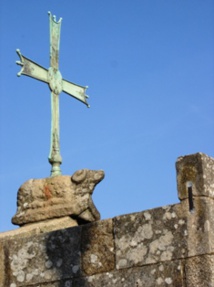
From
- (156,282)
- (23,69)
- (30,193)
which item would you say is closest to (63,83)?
(23,69)

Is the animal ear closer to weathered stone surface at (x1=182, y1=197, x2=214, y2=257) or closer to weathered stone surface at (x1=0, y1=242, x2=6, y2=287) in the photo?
weathered stone surface at (x1=0, y1=242, x2=6, y2=287)

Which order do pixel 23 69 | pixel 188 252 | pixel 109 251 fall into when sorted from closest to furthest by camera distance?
pixel 188 252 → pixel 109 251 → pixel 23 69

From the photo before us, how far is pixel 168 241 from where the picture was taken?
287 inches

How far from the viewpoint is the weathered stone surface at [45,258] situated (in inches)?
309

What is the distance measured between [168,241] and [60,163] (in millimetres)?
2089

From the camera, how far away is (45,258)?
26.4ft

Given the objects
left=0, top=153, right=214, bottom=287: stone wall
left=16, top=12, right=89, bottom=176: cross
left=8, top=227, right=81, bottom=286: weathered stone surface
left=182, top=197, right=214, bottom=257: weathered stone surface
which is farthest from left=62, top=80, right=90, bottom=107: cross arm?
left=182, top=197, right=214, bottom=257: weathered stone surface

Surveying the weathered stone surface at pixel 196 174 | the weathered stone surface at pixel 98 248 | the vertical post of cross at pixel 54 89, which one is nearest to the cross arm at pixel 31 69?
the vertical post of cross at pixel 54 89

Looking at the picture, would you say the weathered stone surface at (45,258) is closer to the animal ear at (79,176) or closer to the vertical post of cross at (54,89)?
the animal ear at (79,176)

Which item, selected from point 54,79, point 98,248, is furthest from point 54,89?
point 98,248

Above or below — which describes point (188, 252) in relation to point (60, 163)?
below

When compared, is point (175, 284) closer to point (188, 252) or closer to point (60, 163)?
point (188, 252)

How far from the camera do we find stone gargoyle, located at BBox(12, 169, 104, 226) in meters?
8.52

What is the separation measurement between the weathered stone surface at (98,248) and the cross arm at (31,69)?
2179 mm
